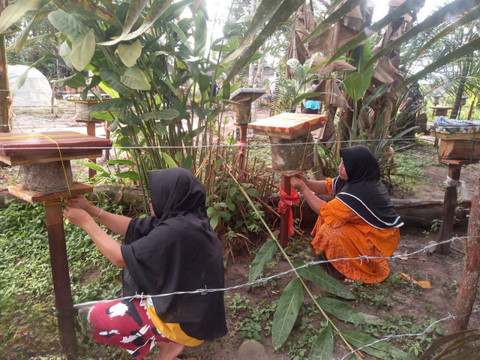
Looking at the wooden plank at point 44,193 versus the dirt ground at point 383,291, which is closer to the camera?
the wooden plank at point 44,193

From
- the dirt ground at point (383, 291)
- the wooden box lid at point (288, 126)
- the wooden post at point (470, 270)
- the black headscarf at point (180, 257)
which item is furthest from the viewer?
the wooden box lid at point (288, 126)

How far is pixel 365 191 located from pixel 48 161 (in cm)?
204

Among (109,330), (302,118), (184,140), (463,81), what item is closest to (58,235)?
(109,330)

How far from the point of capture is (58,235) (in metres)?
1.76

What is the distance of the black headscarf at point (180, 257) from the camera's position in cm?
155

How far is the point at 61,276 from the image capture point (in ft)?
6.02

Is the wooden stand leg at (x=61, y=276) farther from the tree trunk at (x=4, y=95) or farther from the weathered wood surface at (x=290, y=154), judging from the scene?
the tree trunk at (x=4, y=95)

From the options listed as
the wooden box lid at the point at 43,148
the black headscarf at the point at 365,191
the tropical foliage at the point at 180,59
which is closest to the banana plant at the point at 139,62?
the tropical foliage at the point at 180,59

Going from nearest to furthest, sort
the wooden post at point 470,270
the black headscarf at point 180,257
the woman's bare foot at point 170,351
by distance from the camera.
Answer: the wooden post at point 470,270, the black headscarf at point 180,257, the woman's bare foot at point 170,351

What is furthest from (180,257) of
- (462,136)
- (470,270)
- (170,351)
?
(462,136)

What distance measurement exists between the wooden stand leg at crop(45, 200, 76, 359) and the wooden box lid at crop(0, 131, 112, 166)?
283mm

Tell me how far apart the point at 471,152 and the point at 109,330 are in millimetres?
2840

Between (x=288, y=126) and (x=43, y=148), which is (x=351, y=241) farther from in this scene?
(x=43, y=148)

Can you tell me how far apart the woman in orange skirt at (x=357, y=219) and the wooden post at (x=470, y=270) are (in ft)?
3.32
